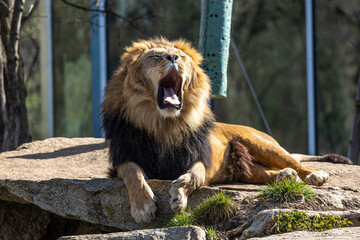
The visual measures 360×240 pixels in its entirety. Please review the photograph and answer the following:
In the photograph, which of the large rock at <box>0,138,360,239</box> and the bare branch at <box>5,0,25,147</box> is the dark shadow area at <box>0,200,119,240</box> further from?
the bare branch at <box>5,0,25,147</box>

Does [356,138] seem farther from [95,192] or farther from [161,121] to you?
[95,192]

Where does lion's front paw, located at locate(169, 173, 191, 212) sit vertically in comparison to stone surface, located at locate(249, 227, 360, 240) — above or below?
above

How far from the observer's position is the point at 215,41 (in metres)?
6.72

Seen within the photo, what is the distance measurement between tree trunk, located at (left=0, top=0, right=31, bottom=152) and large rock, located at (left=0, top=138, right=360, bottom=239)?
1.66 meters

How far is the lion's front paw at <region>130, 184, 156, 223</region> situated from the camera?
4.61m

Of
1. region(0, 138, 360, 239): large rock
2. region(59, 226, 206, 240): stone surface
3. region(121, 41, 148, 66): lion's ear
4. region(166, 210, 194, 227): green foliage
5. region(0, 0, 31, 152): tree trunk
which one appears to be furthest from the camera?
region(0, 0, 31, 152): tree trunk

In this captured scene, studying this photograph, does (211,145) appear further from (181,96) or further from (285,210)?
(285,210)

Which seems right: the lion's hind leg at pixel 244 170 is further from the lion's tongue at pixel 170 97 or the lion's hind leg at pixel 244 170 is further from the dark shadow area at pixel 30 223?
the dark shadow area at pixel 30 223

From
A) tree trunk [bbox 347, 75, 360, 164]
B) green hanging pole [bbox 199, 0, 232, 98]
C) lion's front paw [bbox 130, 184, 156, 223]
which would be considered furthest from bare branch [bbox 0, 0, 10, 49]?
tree trunk [bbox 347, 75, 360, 164]

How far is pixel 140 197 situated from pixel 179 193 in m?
0.30

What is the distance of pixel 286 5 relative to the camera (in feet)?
34.3

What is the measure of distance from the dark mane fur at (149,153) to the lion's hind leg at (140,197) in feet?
0.89

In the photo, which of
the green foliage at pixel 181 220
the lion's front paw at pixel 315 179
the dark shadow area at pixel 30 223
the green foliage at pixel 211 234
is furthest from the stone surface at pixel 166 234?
the dark shadow area at pixel 30 223

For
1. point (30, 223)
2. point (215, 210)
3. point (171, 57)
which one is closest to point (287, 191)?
point (215, 210)
